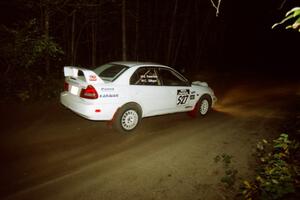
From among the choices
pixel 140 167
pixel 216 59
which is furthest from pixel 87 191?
pixel 216 59

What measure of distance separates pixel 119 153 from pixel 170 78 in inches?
126

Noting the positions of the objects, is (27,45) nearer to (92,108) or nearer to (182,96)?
(92,108)

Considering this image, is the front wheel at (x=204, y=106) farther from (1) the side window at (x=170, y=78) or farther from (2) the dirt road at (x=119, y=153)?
(1) the side window at (x=170, y=78)

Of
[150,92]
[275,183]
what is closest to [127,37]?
[150,92]

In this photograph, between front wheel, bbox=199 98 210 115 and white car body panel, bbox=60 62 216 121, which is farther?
front wheel, bbox=199 98 210 115

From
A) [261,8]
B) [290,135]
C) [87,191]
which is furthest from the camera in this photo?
[261,8]

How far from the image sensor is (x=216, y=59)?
1235 inches

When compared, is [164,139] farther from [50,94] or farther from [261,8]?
[261,8]

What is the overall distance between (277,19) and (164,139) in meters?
49.8

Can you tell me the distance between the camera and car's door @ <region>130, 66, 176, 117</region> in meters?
7.06

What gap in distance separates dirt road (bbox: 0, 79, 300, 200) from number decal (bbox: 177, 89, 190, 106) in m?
0.65

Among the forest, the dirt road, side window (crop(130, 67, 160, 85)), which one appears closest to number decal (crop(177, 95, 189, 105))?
the dirt road

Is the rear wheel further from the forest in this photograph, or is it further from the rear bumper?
the forest

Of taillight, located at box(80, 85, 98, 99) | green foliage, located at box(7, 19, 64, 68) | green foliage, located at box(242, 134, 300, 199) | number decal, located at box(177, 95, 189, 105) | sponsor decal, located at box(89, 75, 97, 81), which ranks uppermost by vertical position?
green foliage, located at box(7, 19, 64, 68)
